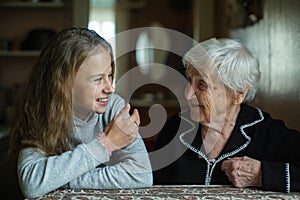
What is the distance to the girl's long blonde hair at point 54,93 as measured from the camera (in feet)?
3.99

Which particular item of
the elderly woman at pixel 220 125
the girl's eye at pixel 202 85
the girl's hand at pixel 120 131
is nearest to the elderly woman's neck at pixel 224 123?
the elderly woman at pixel 220 125

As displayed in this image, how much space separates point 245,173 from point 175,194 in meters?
0.21

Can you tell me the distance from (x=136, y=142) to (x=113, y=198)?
22 centimetres

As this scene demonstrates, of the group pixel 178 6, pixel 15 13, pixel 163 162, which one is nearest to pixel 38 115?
pixel 163 162

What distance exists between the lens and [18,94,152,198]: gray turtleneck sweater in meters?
1.13

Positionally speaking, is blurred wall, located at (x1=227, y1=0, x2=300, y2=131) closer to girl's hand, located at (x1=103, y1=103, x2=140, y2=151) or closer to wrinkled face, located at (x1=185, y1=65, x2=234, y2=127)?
wrinkled face, located at (x1=185, y1=65, x2=234, y2=127)

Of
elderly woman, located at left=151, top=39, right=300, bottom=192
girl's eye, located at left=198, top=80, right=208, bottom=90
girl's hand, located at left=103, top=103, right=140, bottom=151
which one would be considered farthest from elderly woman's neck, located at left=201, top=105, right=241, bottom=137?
girl's hand, located at left=103, top=103, right=140, bottom=151

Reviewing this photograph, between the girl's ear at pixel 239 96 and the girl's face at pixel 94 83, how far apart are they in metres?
0.45

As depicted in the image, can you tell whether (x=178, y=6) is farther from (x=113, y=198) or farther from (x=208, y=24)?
(x=113, y=198)

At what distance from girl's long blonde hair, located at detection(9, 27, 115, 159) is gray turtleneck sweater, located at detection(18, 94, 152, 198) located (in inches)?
1.7

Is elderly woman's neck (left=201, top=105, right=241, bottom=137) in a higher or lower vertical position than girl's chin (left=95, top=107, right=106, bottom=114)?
lower

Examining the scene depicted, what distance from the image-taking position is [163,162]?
1.53m

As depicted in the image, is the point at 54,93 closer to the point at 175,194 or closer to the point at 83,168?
the point at 83,168

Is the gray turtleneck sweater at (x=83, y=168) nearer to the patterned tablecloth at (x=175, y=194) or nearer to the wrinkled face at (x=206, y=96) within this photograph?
the patterned tablecloth at (x=175, y=194)
